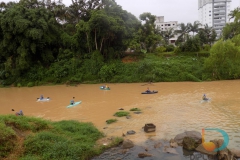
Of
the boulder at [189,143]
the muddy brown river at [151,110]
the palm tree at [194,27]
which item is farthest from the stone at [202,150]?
the palm tree at [194,27]

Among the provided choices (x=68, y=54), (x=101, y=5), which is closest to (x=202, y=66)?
(x=101, y=5)

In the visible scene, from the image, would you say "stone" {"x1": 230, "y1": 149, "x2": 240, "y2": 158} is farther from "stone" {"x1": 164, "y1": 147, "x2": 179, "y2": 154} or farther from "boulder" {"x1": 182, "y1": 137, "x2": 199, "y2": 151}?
"stone" {"x1": 164, "y1": 147, "x2": 179, "y2": 154}

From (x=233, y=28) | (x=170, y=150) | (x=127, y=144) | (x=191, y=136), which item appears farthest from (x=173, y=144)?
(x=233, y=28)

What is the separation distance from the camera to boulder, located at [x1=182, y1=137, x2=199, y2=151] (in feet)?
27.2

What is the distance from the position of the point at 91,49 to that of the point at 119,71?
5.53 m

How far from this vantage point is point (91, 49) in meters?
30.7

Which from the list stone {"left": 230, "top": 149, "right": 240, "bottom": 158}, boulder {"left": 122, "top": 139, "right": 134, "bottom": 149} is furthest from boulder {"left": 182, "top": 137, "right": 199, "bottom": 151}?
boulder {"left": 122, "top": 139, "right": 134, "bottom": 149}

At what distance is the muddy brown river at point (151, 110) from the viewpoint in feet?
35.2

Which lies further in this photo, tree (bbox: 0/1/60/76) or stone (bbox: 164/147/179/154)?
tree (bbox: 0/1/60/76)

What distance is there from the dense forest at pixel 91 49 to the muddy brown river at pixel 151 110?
5562 mm

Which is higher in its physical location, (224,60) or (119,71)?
(224,60)

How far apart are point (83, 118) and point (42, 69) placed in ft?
63.6

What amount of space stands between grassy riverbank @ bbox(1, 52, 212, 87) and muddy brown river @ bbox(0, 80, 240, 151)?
190 inches

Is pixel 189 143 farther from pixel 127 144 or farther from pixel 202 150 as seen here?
pixel 127 144
